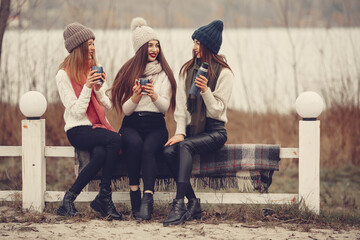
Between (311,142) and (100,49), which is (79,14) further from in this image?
(311,142)

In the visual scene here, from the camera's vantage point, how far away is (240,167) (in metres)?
3.85

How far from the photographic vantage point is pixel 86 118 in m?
3.79

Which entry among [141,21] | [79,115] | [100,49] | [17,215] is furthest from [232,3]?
[17,215]

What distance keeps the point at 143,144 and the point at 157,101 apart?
1.10ft

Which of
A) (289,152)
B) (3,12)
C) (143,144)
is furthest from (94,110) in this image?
(3,12)

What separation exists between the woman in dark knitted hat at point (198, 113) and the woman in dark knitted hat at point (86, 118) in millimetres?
456

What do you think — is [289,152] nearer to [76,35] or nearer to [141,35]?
[141,35]

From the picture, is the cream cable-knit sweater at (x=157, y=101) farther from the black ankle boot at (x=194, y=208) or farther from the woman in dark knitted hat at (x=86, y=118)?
the black ankle boot at (x=194, y=208)

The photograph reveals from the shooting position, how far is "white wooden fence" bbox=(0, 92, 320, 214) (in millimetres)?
3834

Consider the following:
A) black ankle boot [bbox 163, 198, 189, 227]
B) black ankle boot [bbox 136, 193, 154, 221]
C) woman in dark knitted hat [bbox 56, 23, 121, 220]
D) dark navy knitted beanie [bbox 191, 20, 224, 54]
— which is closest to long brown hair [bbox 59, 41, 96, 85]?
woman in dark knitted hat [bbox 56, 23, 121, 220]

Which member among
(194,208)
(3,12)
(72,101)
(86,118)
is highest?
(3,12)

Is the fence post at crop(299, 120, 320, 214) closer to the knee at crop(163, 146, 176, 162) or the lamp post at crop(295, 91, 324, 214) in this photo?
the lamp post at crop(295, 91, 324, 214)

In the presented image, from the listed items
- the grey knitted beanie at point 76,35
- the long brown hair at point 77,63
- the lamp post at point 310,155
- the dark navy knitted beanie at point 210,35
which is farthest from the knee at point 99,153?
the lamp post at point 310,155

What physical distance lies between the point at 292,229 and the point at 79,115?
173 cm
